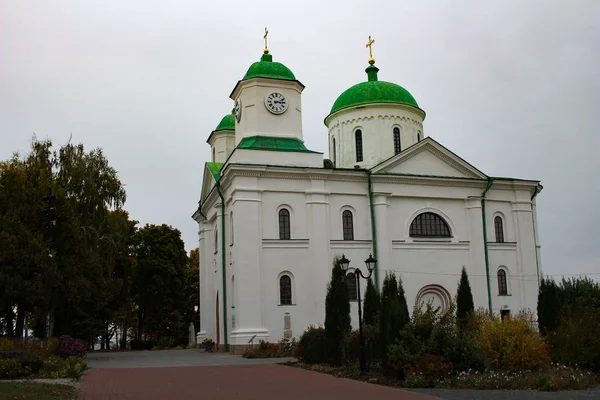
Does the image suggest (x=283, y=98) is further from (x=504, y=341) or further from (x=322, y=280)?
(x=504, y=341)

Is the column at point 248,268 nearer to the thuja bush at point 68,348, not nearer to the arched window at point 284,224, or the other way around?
the arched window at point 284,224

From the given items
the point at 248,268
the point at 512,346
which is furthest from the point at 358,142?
the point at 512,346

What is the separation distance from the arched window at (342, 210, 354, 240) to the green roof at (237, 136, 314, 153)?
12.1ft

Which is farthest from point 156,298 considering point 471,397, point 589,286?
point 471,397

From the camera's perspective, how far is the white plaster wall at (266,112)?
31219mm

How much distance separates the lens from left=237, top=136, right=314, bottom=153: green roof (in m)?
30.5

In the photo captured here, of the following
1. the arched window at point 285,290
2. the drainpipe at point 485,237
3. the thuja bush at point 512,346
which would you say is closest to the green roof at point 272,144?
the arched window at point 285,290

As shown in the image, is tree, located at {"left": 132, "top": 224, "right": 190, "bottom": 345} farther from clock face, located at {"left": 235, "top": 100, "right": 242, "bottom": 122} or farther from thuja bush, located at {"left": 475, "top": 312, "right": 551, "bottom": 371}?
thuja bush, located at {"left": 475, "top": 312, "right": 551, "bottom": 371}

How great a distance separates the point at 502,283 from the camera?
3294cm

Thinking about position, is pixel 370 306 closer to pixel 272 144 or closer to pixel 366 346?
pixel 366 346

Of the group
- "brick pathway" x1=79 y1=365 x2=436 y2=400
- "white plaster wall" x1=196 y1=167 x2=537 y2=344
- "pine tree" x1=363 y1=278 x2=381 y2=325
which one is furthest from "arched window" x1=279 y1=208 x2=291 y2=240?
"brick pathway" x1=79 y1=365 x2=436 y2=400

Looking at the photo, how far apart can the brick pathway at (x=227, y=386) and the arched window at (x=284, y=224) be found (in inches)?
392

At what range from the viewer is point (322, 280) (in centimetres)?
2909

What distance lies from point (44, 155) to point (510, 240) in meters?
24.7
